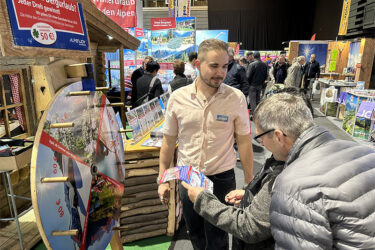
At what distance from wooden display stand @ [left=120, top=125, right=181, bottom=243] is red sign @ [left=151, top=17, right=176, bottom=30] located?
19.3 feet

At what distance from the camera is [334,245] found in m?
0.78

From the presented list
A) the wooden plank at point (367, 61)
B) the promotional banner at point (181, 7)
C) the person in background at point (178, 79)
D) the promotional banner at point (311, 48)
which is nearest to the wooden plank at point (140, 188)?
the person in background at point (178, 79)

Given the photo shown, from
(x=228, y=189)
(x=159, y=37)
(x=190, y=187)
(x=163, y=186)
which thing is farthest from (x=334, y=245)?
(x=159, y=37)

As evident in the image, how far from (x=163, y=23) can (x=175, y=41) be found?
2.10 ft

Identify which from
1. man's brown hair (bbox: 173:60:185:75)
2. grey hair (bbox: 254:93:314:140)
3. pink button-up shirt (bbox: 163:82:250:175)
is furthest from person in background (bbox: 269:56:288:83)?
grey hair (bbox: 254:93:314:140)

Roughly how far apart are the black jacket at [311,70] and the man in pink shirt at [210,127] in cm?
916

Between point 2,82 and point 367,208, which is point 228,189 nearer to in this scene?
point 367,208

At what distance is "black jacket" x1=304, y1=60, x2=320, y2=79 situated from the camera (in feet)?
31.7

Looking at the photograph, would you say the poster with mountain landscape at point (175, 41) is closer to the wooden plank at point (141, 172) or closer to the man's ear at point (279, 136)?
the wooden plank at point (141, 172)

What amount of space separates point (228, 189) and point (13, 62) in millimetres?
2343

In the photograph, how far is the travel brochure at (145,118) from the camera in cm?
260

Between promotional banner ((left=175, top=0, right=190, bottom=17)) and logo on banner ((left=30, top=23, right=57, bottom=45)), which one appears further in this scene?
promotional banner ((left=175, top=0, right=190, bottom=17))

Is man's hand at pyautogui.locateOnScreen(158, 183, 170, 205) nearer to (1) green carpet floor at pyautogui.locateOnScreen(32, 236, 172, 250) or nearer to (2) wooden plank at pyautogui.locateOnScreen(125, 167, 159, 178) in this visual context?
(2) wooden plank at pyautogui.locateOnScreen(125, 167, 159, 178)

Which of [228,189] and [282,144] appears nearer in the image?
[282,144]
